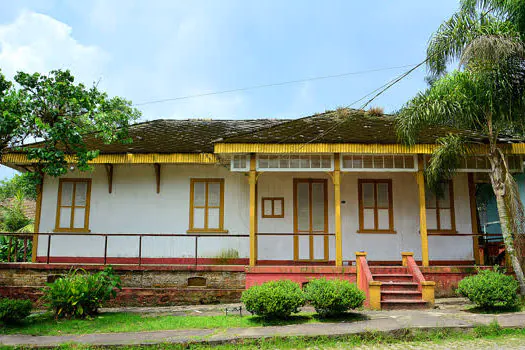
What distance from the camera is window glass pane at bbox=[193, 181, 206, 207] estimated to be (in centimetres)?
1532

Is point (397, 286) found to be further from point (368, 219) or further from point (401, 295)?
point (368, 219)

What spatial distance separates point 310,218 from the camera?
599 inches

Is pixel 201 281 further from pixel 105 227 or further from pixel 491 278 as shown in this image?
pixel 491 278

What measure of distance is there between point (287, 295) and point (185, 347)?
2.39 meters

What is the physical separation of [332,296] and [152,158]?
7.28 m

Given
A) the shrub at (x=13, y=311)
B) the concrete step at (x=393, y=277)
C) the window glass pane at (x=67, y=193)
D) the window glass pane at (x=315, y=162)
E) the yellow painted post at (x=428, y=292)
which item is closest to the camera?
the shrub at (x=13, y=311)

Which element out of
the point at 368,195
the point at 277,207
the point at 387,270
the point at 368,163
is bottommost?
the point at 387,270

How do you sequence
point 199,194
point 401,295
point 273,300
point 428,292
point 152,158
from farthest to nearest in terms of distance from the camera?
point 199,194 < point 152,158 < point 401,295 < point 428,292 < point 273,300

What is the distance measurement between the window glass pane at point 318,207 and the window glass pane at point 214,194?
302 centimetres

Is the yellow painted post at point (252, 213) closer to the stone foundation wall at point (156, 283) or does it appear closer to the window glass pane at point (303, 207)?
the stone foundation wall at point (156, 283)

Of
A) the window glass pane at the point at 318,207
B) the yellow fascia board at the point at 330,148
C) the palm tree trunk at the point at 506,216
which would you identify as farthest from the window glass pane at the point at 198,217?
the palm tree trunk at the point at 506,216

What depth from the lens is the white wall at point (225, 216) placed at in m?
15.1

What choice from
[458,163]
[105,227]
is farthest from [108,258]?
[458,163]

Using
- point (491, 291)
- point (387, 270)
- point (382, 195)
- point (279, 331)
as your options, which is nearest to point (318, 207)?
point (382, 195)
